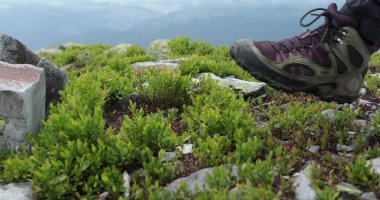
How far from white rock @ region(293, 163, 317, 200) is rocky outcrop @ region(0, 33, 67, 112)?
16.1ft

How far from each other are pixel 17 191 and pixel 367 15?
477 centimetres

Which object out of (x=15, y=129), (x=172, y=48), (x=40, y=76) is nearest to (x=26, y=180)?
(x=15, y=129)

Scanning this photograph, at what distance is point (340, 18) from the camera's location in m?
6.20

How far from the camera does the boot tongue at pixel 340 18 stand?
6.19m

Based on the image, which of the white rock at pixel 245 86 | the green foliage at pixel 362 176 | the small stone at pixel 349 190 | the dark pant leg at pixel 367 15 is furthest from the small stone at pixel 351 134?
the white rock at pixel 245 86

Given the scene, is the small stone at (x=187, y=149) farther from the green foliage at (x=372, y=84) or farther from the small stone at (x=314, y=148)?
the green foliage at (x=372, y=84)

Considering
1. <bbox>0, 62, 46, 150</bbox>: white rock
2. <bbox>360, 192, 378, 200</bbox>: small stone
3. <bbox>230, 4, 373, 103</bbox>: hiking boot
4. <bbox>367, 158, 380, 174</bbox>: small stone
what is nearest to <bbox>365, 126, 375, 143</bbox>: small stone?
<bbox>230, 4, 373, 103</bbox>: hiking boot

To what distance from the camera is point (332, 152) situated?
5953 millimetres

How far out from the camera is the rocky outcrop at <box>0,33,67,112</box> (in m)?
8.36

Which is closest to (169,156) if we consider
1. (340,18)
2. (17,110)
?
(17,110)

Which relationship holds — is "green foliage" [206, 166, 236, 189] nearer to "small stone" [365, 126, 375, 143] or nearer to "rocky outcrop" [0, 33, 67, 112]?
"small stone" [365, 126, 375, 143]

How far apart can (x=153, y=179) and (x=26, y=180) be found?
1.48m

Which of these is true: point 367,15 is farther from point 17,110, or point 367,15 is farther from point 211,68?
point 211,68

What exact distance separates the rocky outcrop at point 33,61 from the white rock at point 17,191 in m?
3.04
